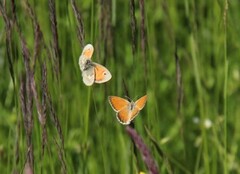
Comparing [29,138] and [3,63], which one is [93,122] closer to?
[3,63]

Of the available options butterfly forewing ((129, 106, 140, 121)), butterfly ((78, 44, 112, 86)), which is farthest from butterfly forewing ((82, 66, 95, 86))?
butterfly forewing ((129, 106, 140, 121))

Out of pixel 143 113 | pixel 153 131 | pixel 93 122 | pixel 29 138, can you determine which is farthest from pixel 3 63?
pixel 29 138

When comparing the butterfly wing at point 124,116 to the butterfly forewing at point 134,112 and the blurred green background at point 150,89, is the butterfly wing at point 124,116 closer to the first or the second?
the butterfly forewing at point 134,112

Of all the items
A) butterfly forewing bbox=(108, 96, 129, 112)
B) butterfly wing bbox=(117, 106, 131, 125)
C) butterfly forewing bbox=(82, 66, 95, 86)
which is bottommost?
butterfly wing bbox=(117, 106, 131, 125)

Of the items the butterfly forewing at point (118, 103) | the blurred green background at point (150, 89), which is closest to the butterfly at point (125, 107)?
the butterfly forewing at point (118, 103)

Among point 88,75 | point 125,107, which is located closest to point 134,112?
point 125,107

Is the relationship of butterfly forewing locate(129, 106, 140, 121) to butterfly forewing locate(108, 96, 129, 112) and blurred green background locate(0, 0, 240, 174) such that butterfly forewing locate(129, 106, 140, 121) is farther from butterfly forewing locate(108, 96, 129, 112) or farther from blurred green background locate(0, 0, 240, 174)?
blurred green background locate(0, 0, 240, 174)

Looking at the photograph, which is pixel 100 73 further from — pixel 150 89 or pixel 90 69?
pixel 150 89
